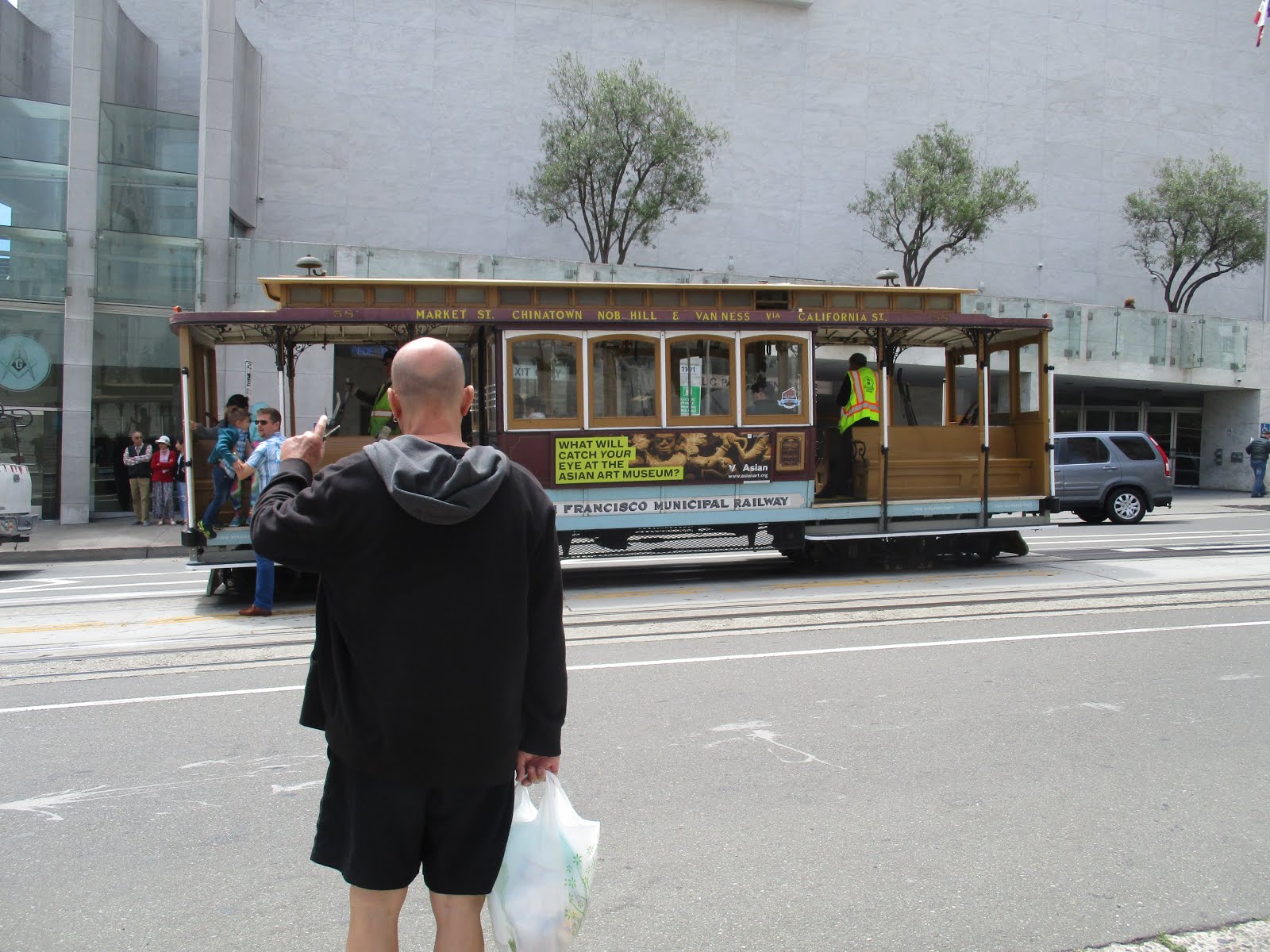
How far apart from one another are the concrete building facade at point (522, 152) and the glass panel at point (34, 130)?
6 centimetres

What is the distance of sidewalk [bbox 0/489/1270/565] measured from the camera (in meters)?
15.9

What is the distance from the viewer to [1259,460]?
27141 mm

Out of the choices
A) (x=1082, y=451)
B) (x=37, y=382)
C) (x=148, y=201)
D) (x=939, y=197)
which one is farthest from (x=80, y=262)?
(x=939, y=197)

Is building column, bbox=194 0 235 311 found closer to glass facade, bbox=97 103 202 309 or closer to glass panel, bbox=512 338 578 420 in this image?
glass facade, bbox=97 103 202 309

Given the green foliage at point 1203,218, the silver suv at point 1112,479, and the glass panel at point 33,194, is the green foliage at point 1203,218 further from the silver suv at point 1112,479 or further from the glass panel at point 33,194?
the glass panel at point 33,194

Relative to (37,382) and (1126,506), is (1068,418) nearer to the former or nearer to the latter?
(1126,506)

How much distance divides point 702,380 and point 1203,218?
26055mm

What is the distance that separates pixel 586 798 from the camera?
4.72 metres

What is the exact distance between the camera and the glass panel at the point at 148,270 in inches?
796

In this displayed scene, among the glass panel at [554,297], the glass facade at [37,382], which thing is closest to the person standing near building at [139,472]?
the glass facade at [37,382]

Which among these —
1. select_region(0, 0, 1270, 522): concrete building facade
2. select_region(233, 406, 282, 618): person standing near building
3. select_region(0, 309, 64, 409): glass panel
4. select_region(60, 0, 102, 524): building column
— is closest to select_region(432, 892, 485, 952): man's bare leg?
select_region(233, 406, 282, 618): person standing near building

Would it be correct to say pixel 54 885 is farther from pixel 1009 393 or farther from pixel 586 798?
pixel 1009 393

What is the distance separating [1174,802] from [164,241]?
2075cm

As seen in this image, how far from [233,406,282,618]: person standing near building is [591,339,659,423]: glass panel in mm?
3277
